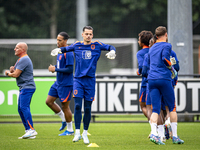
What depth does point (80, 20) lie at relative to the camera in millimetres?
A: 24594

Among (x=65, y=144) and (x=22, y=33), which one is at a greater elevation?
(x=22, y=33)

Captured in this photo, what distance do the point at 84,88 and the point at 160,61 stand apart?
1431 millimetres

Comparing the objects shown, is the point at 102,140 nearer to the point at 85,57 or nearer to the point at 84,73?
the point at 84,73

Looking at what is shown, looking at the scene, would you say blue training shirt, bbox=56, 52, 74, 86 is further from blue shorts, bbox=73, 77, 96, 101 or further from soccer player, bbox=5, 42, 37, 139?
blue shorts, bbox=73, 77, 96, 101

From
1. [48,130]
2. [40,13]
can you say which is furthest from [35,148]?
[40,13]

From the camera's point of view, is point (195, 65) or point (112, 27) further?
point (112, 27)

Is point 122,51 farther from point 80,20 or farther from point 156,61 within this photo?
point 156,61

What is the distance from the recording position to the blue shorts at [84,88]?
22.5ft

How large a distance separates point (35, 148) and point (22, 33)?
28.4 m

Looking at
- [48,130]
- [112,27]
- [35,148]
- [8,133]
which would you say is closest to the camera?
[35,148]

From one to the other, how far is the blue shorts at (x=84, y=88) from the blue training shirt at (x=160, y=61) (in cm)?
107

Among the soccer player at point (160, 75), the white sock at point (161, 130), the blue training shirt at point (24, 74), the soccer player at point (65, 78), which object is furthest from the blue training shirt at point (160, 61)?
the blue training shirt at point (24, 74)

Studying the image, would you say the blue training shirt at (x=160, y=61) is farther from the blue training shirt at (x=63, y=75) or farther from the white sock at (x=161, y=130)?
the blue training shirt at (x=63, y=75)

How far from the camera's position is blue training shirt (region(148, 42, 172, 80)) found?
645cm
